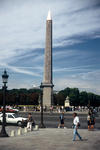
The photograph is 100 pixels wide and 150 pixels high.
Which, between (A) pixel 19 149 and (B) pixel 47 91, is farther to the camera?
(B) pixel 47 91

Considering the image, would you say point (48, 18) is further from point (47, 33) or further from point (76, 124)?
point (76, 124)

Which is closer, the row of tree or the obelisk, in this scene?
the obelisk

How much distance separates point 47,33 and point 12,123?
29737mm

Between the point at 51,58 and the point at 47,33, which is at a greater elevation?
the point at 47,33

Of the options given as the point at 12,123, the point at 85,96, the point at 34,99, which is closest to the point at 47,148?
the point at 12,123

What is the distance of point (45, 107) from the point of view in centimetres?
6066

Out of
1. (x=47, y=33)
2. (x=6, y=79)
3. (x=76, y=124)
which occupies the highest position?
(x=47, y=33)

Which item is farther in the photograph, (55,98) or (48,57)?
(55,98)

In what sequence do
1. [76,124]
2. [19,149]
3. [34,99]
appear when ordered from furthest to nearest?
[34,99] → [76,124] → [19,149]

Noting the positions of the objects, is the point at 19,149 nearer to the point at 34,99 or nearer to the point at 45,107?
the point at 45,107

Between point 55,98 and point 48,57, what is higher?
point 48,57

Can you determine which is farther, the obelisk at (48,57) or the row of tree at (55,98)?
the row of tree at (55,98)

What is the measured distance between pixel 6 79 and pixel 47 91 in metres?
42.7

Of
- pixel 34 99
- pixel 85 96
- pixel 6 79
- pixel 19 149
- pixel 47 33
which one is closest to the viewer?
pixel 19 149
